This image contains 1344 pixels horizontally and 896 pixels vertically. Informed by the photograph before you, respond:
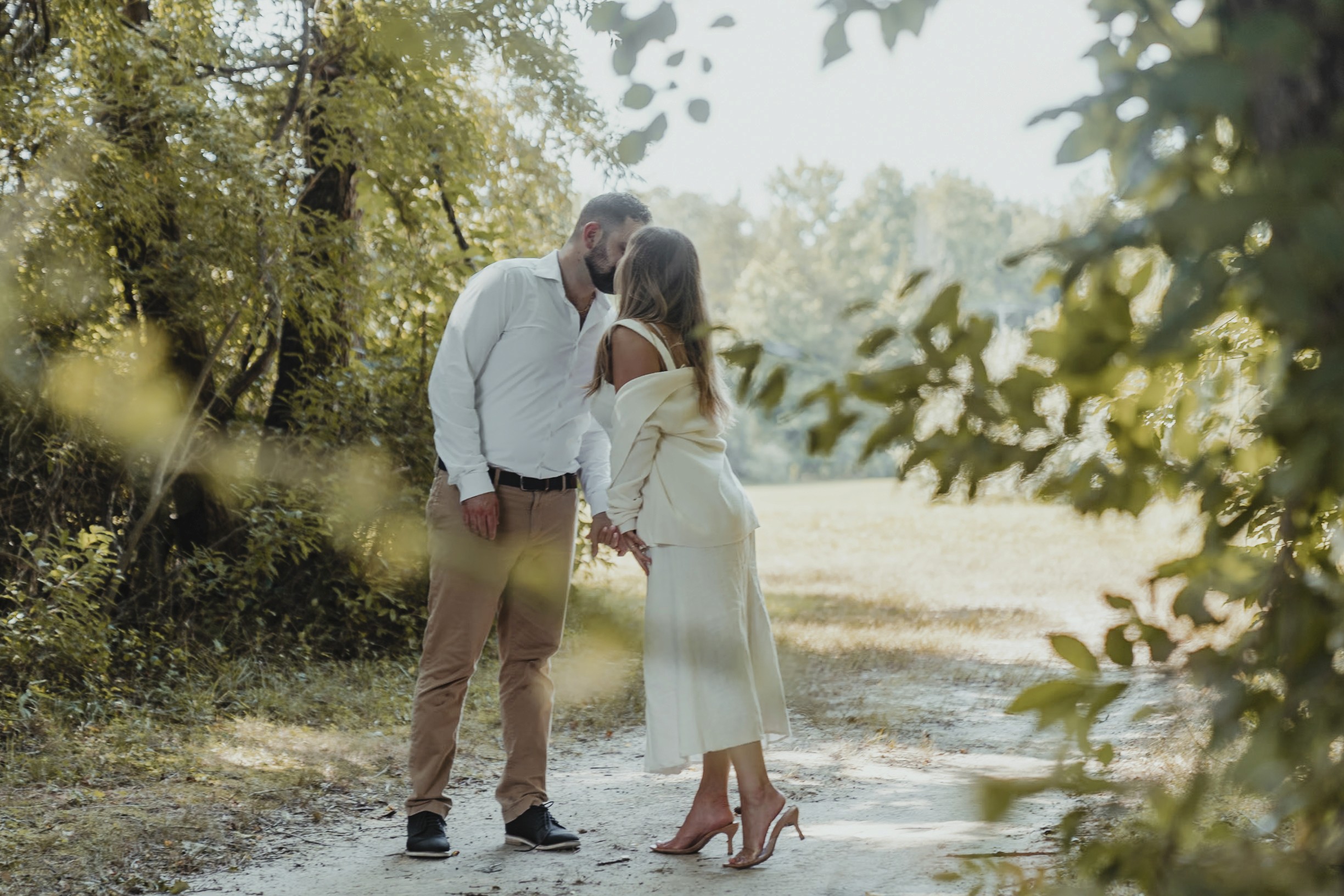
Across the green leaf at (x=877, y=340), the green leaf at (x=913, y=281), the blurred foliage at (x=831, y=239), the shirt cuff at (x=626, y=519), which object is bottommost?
the shirt cuff at (x=626, y=519)

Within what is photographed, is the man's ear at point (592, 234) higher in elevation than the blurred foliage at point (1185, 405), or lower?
higher

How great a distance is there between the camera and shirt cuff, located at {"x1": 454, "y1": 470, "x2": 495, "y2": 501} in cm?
444

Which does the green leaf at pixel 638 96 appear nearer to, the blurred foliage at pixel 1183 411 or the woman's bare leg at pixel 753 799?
the blurred foliage at pixel 1183 411

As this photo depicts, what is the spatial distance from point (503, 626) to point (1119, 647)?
3.48 meters

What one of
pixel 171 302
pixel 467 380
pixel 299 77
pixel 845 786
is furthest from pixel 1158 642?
pixel 299 77

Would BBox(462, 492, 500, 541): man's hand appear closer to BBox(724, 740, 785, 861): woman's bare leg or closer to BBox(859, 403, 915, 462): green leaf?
BBox(724, 740, 785, 861): woman's bare leg

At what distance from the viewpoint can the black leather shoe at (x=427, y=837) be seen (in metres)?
4.49

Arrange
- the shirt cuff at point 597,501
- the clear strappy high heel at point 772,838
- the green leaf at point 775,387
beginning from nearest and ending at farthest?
1. the green leaf at point 775,387
2. the clear strappy high heel at point 772,838
3. the shirt cuff at point 597,501

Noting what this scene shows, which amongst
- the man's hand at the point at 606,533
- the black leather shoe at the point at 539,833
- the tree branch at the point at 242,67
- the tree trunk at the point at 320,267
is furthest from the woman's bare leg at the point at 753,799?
the tree branch at the point at 242,67

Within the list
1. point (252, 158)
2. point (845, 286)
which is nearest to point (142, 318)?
point (252, 158)

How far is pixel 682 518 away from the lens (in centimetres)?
430

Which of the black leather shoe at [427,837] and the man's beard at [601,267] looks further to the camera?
the man's beard at [601,267]

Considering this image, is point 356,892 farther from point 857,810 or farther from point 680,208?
point 680,208

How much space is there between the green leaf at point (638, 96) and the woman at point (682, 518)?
2.34 metres
